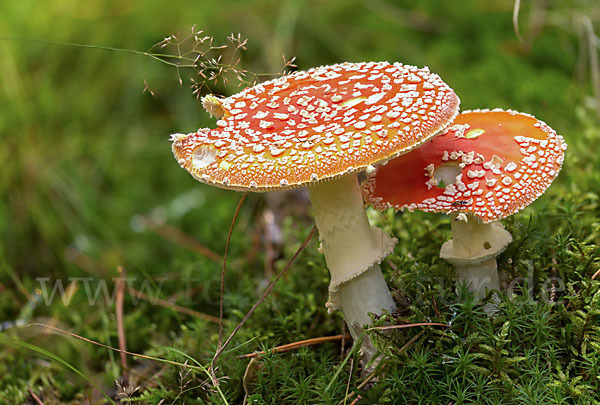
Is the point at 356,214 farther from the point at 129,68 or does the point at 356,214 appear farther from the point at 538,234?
the point at 129,68

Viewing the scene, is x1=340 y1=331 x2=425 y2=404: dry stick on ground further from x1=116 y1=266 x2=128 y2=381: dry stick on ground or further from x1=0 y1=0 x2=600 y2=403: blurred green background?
x1=116 y1=266 x2=128 y2=381: dry stick on ground

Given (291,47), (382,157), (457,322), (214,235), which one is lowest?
(214,235)

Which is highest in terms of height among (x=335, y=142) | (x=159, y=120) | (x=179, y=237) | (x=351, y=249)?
(x=335, y=142)

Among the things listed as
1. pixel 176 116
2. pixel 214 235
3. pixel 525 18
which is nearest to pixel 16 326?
pixel 214 235

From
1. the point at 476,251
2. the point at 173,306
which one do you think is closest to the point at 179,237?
the point at 173,306

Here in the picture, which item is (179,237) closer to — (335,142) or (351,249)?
(351,249)

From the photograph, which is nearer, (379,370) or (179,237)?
(379,370)
